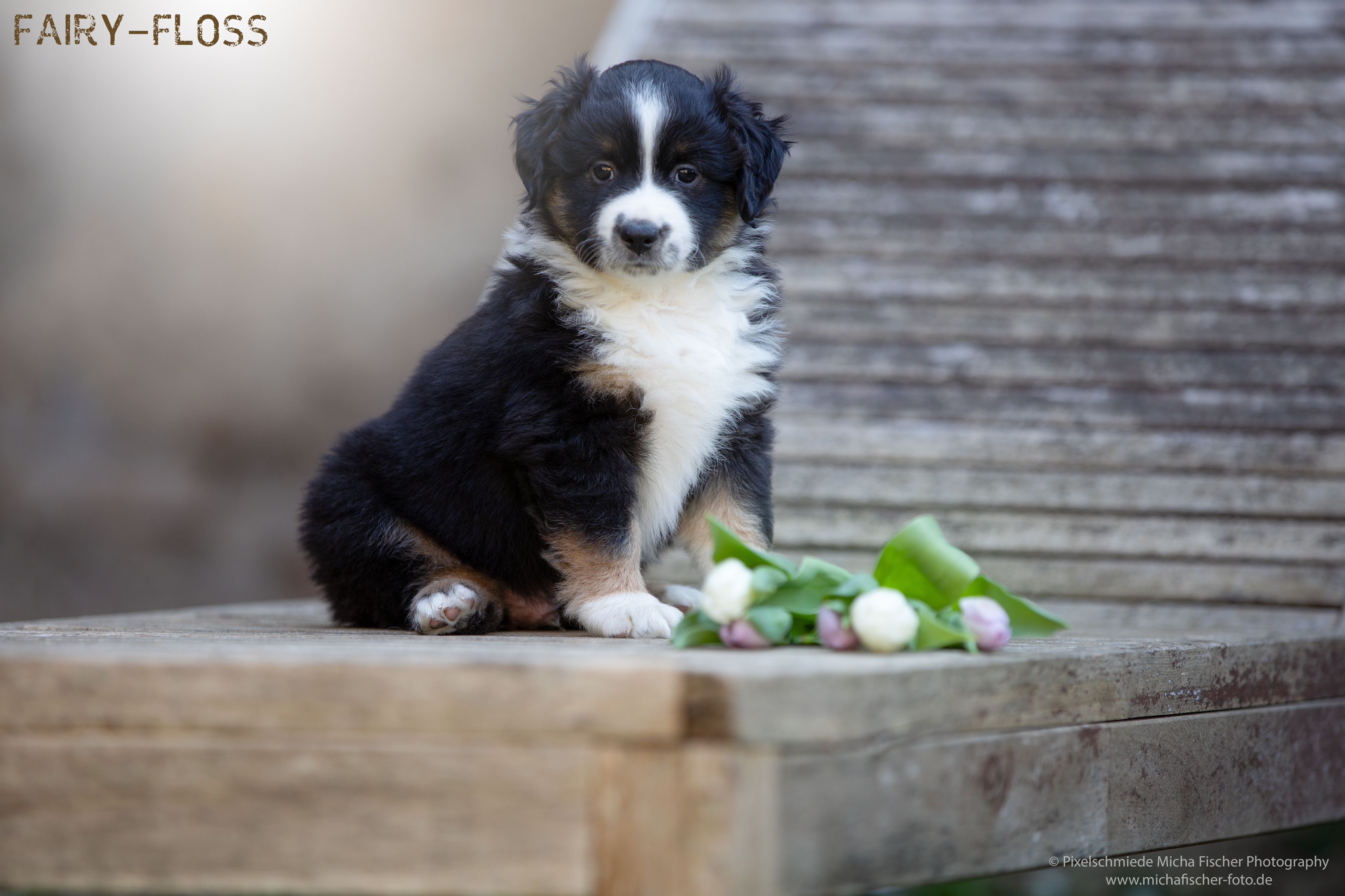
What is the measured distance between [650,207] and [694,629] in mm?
1000

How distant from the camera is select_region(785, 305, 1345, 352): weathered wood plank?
468 cm

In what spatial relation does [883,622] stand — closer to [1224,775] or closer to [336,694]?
[336,694]

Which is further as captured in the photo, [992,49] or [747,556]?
[992,49]

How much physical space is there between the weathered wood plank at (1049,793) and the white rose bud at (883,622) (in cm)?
19

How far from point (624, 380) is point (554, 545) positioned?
390mm

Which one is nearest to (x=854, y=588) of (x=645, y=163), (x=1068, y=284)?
(x=645, y=163)

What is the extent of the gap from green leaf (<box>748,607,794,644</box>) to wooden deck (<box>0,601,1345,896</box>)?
0.12 meters

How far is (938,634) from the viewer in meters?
2.28

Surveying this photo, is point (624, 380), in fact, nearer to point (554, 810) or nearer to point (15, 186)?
point (554, 810)

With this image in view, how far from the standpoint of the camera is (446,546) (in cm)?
312

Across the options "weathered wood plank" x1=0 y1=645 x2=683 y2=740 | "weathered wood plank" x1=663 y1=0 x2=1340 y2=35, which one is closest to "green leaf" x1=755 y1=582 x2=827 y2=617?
"weathered wood plank" x1=0 y1=645 x2=683 y2=740

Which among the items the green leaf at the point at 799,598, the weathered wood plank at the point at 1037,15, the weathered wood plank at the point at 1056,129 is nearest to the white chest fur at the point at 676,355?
the green leaf at the point at 799,598

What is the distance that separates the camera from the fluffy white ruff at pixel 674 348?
9.71 feet

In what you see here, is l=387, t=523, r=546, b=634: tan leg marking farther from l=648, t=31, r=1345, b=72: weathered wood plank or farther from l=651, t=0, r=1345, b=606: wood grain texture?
l=648, t=31, r=1345, b=72: weathered wood plank
